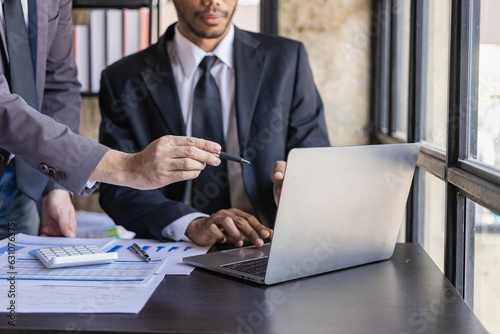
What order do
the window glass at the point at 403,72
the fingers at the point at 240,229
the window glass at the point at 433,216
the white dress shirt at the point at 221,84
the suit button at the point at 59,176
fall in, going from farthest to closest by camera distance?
the window glass at the point at 403,72 → the white dress shirt at the point at 221,84 → the window glass at the point at 433,216 → the fingers at the point at 240,229 → the suit button at the point at 59,176

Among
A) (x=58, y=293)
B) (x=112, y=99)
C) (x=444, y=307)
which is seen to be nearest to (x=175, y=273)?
(x=58, y=293)

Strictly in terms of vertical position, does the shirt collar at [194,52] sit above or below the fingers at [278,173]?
above

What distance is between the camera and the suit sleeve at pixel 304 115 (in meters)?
1.96

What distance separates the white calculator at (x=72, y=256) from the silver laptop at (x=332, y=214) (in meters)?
0.17

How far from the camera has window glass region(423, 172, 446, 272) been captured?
70.1 inches

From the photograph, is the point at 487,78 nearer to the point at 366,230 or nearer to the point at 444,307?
the point at 366,230

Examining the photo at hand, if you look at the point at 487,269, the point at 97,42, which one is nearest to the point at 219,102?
the point at 487,269

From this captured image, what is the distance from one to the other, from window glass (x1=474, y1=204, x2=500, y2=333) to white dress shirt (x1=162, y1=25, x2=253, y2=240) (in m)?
0.76

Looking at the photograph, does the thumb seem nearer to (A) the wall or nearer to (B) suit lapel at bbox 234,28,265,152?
(B) suit lapel at bbox 234,28,265,152

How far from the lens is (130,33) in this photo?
293 centimetres

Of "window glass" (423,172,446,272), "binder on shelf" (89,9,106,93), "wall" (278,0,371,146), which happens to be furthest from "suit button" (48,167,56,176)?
"wall" (278,0,371,146)

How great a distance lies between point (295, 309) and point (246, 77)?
1.13 meters

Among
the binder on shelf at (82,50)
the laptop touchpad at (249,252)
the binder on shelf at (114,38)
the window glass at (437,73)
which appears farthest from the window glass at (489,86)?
the binder on shelf at (82,50)

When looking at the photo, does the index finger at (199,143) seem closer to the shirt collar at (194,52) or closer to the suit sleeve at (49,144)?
the suit sleeve at (49,144)
